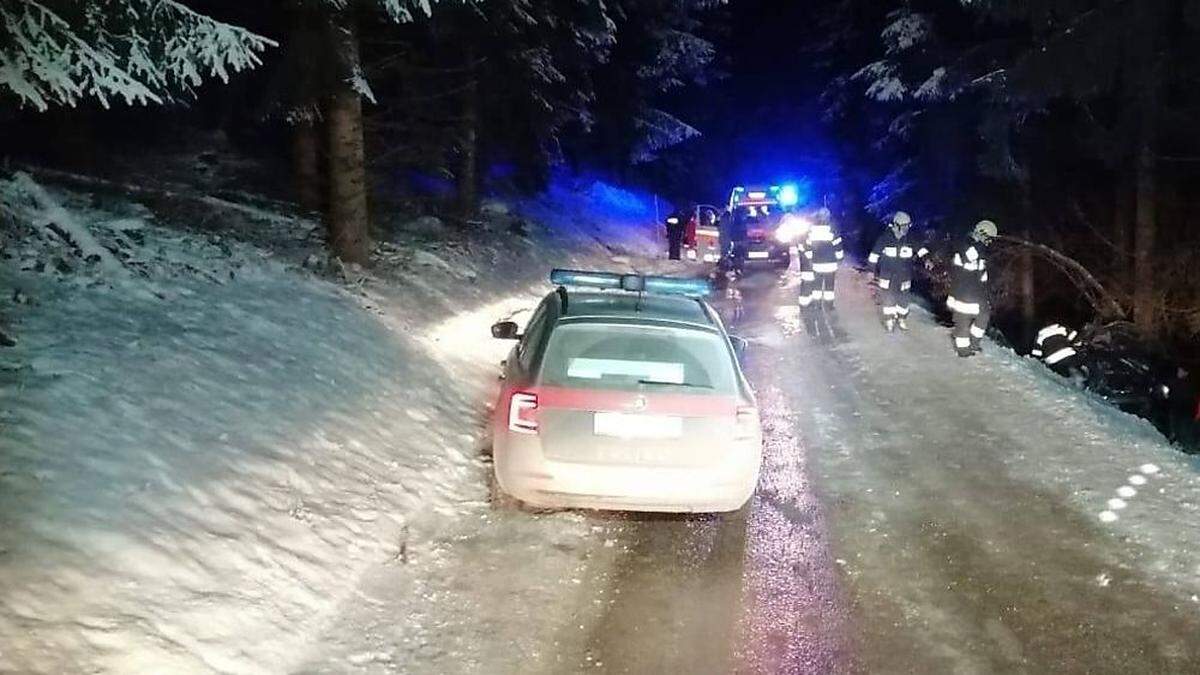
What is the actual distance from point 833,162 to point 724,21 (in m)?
9.07

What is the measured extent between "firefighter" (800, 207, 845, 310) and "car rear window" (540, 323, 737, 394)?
10.5 meters

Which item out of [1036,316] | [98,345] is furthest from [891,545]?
[1036,316]

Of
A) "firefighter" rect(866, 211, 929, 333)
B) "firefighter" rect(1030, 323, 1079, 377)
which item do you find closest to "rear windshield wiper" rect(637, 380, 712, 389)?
"firefighter" rect(866, 211, 929, 333)

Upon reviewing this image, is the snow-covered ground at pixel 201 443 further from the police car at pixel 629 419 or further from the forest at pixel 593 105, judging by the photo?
the forest at pixel 593 105

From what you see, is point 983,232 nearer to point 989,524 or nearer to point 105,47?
point 989,524

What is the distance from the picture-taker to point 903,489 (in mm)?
8305

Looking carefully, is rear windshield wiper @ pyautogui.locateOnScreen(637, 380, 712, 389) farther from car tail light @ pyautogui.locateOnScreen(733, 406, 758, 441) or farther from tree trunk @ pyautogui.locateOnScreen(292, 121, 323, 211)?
tree trunk @ pyautogui.locateOnScreen(292, 121, 323, 211)

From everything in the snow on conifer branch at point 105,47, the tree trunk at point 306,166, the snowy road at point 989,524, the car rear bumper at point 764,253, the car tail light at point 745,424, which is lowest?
the car rear bumper at point 764,253

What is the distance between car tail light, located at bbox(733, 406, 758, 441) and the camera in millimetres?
6812

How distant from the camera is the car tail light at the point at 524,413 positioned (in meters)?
6.70

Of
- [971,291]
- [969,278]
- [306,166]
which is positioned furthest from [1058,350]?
[306,166]

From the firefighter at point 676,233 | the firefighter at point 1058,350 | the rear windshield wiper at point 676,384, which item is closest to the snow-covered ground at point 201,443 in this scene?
the rear windshield wiper at point 676,384

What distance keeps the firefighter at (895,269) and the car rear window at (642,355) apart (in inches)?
347

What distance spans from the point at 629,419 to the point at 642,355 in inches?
21.6
